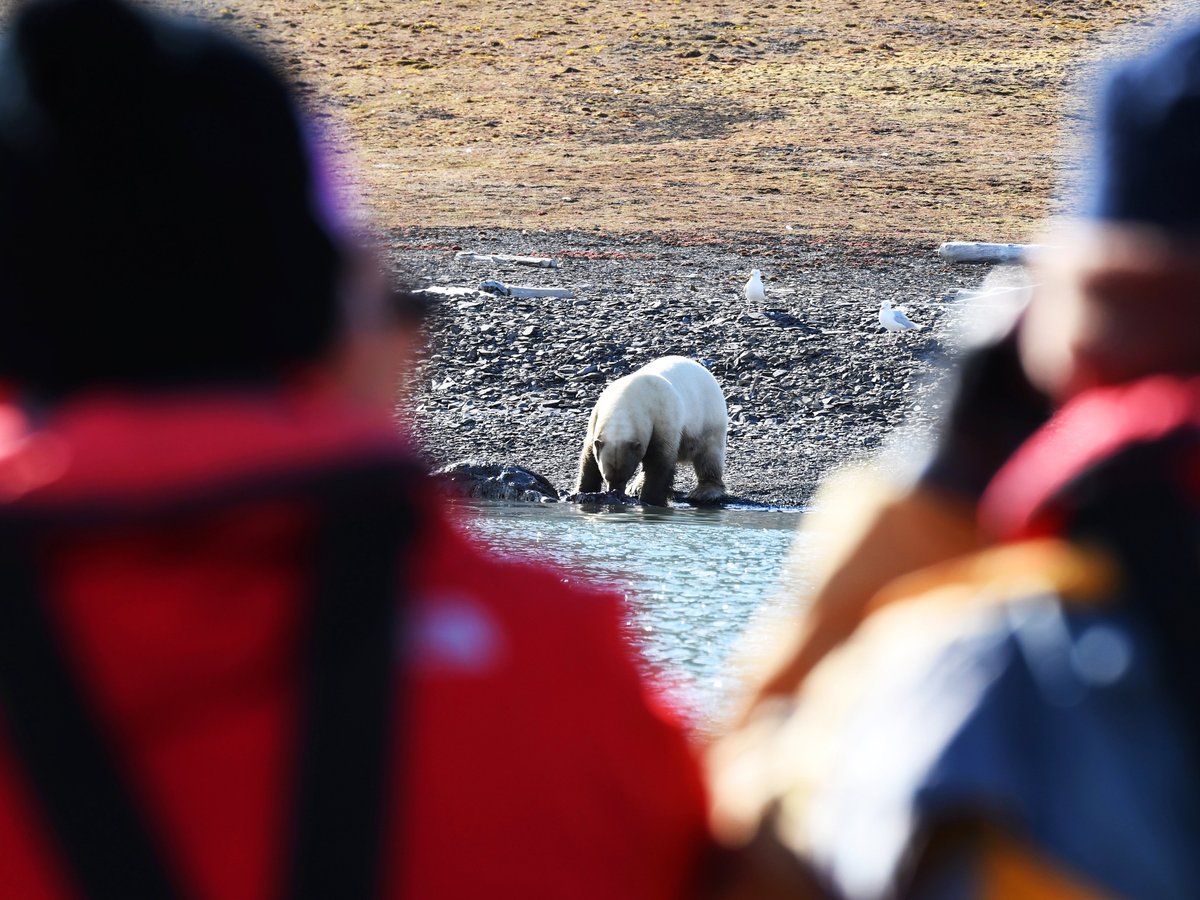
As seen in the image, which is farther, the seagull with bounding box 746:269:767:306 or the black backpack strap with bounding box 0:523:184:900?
the seagull with bounding box 746:269:767:306

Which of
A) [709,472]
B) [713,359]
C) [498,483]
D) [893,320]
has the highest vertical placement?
[498,483]

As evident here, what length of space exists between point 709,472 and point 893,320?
14.0 feet

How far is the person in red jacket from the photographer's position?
3.45ft

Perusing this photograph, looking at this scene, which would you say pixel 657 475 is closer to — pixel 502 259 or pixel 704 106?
pixel 502 259

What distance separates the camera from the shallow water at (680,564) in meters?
5.73

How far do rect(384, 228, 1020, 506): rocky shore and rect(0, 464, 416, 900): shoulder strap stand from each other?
10502mm

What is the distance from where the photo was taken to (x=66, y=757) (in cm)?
105

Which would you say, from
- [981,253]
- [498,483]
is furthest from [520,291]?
[981,253]

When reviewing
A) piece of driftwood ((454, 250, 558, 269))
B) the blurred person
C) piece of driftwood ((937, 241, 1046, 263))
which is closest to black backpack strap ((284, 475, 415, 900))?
the blurred person

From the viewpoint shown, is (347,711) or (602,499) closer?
(347,711)

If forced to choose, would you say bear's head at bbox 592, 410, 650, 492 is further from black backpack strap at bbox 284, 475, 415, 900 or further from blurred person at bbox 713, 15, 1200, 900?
black backpack strap at bbox 284, 475, 415, 900

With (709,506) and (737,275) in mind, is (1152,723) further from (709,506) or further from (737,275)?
(737,275)

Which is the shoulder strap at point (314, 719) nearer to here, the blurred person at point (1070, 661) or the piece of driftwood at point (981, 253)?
the blurred person at point (1070, 661)

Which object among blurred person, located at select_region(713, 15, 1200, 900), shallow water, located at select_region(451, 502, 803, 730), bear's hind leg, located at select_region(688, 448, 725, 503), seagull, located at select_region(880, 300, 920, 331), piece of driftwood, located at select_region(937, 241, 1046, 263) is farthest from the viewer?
piece of driftwood, located at select_region(937, 241, 1046, 263)
